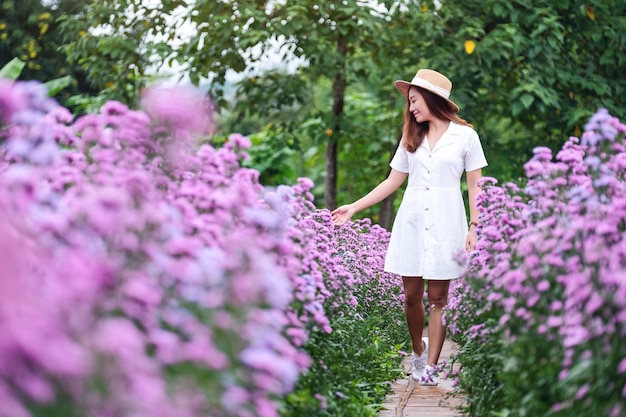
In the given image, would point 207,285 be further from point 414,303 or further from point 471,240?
point 414,303

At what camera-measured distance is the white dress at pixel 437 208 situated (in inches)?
193

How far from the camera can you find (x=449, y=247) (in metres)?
4.91

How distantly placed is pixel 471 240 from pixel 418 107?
870 mm

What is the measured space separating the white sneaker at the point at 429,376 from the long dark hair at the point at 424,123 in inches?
50.7

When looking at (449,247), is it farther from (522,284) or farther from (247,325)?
(247,325)

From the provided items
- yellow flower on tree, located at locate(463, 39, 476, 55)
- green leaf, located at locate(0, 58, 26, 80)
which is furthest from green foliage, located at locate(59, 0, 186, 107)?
green leaf, located at locate(0, 58, 26, 80)

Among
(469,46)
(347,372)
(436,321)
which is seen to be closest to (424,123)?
(436,321)

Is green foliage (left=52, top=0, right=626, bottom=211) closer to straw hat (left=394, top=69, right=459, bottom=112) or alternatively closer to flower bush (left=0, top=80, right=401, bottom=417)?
straw hat (left=394, top=69, right=459, bottom=112)

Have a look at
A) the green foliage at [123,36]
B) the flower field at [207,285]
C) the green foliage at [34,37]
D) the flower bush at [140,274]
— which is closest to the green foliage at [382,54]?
the green foliage at [123,36]

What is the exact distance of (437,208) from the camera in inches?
195

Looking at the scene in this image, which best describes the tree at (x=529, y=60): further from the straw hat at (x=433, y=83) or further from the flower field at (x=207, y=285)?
the flower field at (x=207, y=285)

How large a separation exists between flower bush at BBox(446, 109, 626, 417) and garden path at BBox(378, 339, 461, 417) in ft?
1.25

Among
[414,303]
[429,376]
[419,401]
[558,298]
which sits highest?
[414,303]

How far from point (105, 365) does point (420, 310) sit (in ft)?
12.3
